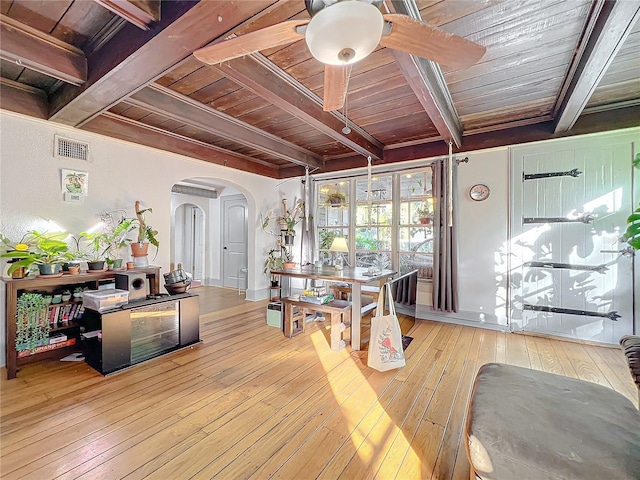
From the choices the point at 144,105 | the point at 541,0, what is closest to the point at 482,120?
the point at 541,0

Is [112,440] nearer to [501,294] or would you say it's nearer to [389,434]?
[389,434]

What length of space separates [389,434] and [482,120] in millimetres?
3501

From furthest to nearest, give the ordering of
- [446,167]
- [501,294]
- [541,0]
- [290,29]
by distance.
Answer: [446,167]
[501,294]
[541,0]
[290,29]

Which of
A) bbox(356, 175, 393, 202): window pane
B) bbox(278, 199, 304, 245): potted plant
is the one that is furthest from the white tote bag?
bbox(278, 199, 304, 245): potted plant

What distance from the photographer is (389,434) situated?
5.51 ft

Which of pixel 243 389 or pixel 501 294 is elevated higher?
pixel 501 294

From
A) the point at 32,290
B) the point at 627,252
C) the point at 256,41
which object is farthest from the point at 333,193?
the point at 32,290

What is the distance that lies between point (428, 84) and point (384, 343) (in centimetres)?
224

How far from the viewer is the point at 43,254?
8.35ft

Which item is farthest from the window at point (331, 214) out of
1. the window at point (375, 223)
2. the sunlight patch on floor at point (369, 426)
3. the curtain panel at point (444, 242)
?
the sunlight patch on floor at point (369, 426)

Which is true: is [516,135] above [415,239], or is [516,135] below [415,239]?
above

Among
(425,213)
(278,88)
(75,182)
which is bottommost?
(425,213)

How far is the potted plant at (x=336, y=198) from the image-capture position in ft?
16.7

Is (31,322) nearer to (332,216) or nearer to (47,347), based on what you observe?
(47,347)
